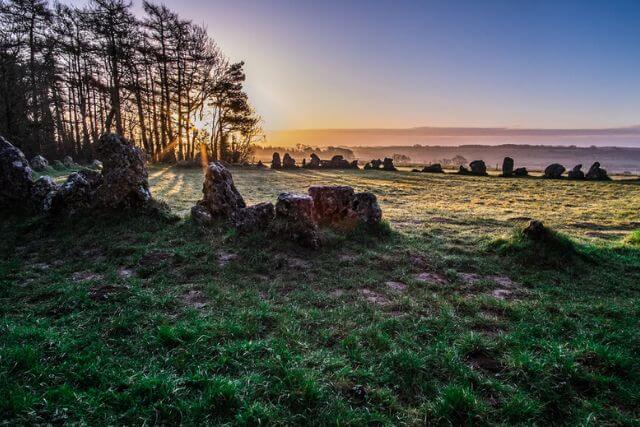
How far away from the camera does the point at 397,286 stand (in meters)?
6.95

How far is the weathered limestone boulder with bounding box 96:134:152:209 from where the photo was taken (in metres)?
10.3

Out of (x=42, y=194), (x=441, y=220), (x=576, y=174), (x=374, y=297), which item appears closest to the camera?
(x=374, y=297)

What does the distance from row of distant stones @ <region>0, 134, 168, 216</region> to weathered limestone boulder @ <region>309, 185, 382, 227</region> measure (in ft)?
16.3

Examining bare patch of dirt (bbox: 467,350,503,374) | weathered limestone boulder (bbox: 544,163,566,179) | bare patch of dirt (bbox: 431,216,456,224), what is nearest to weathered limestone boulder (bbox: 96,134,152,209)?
bare patch of dirt (bbox: 467,350,503,374)

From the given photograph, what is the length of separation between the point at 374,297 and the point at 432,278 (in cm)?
175

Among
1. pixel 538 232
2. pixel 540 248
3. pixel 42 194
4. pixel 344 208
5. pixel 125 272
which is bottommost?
pixel 125 272

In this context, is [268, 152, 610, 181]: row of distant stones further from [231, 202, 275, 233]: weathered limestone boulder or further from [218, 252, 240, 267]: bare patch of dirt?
[218, 252, 240, 267]: bare patch of dirt

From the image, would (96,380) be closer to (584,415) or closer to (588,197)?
(584,415)

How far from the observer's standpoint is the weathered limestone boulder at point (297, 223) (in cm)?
865

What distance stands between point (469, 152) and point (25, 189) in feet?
685

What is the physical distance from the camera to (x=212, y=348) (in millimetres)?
4445

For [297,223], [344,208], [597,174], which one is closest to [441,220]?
[344,208]

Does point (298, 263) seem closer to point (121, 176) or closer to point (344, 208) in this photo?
point (344, 208)

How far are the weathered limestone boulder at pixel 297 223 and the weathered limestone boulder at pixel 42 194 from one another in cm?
725
